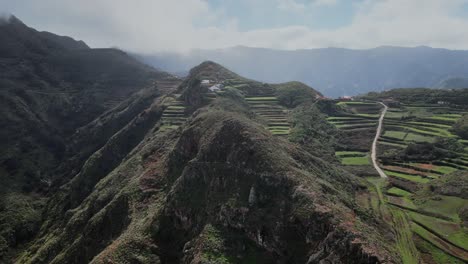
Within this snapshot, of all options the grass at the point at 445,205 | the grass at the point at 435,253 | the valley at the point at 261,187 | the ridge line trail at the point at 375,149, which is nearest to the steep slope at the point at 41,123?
the valley at the point at 261,187

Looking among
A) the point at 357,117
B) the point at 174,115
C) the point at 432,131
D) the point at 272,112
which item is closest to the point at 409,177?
the point at 432,131

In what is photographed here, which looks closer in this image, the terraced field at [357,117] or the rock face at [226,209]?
the rock face at [226,209]

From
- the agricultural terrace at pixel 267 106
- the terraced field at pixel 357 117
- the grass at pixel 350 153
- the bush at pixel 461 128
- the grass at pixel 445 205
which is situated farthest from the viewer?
the terraced field at pixel 357 117

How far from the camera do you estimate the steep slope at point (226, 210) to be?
30.9 m

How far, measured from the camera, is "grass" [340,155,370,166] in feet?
206

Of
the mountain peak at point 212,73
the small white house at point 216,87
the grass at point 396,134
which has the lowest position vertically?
the grass at point 396,134

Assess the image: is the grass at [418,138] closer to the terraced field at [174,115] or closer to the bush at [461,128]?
the bush at [461,128]

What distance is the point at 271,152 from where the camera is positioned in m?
42.4

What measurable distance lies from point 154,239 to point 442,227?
35747 mm

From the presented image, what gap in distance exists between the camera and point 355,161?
6438 cm

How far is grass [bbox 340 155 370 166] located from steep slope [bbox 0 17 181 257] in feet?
278

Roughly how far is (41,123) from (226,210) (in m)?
140

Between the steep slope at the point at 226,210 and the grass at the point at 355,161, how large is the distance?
524cm

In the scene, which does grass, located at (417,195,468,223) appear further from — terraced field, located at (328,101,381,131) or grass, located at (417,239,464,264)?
terraced field, located at (328,101,381,131)
